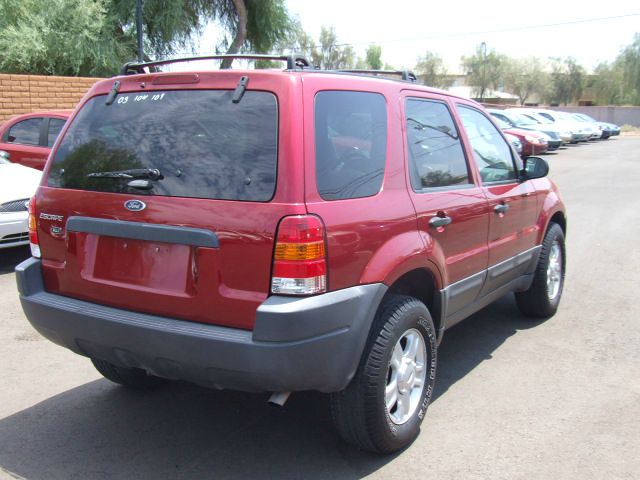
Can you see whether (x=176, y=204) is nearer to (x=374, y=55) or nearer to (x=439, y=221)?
(x=439, y=221)

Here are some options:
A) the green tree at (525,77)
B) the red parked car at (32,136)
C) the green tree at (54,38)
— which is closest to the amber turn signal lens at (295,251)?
the red parked car at (32,136)

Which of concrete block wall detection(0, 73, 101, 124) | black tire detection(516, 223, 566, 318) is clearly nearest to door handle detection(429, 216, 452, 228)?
black tire detection(516, 223, 566, 318)

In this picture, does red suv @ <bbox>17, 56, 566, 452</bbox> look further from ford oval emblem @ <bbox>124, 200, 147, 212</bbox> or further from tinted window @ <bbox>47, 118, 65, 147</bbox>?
tinted window @ <bbox>47, 118, 65, 147</bbox>

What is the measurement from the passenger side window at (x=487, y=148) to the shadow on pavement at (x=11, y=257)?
5433 millimetres

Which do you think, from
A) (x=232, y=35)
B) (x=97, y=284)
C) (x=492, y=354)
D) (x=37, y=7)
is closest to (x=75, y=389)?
(x=97, y=284)

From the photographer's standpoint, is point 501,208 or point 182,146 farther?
point 501,208

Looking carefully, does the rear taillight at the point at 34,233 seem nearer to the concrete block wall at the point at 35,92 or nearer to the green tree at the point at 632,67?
the concrete block wall at the point at 35,92

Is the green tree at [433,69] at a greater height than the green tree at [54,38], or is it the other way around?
the green tree at [433,69]

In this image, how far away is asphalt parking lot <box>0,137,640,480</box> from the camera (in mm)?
3266

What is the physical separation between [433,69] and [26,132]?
7507 cm

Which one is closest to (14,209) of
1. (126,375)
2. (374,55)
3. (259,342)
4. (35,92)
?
(126,375)

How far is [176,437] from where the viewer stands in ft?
11.7

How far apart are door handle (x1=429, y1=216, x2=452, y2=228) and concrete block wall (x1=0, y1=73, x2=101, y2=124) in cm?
1438

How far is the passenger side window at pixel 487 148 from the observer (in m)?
4.44
